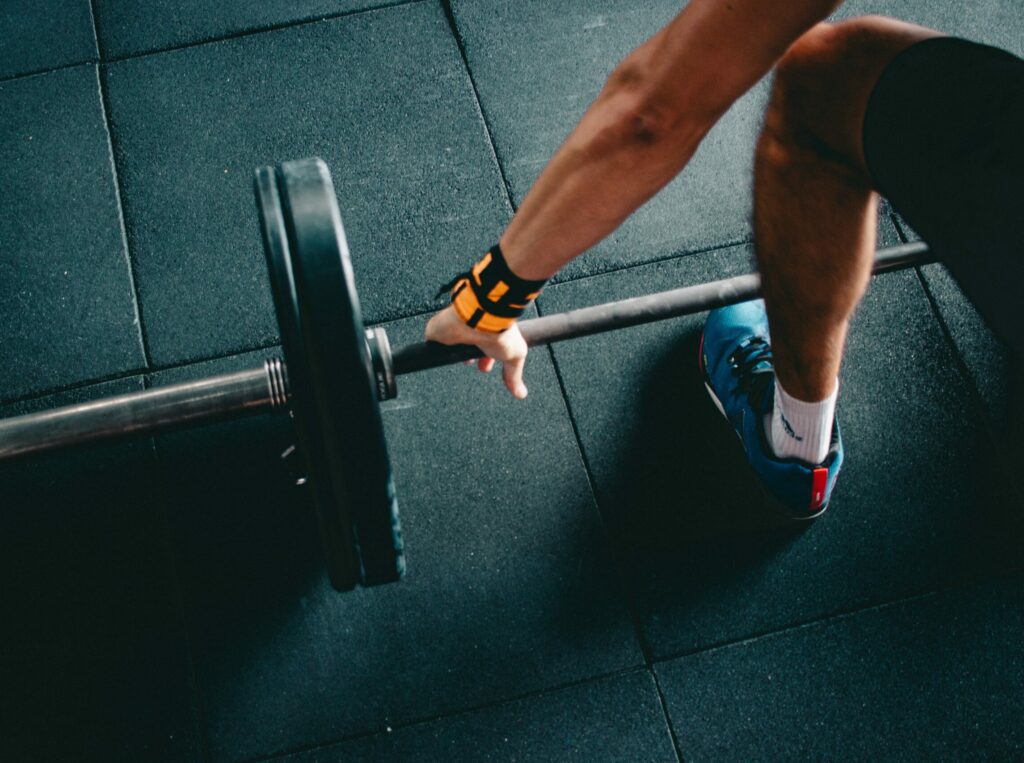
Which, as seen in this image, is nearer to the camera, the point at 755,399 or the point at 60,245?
the point at 755,399

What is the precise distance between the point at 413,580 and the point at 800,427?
62 cm

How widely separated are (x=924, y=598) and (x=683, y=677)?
41 centimetres

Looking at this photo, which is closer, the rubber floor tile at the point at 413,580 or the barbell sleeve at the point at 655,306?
the barbell sleeve at the point at 655,306

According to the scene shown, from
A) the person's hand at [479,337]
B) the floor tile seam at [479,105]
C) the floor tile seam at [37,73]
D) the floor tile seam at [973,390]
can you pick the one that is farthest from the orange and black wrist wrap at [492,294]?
the floor tile seam at [37,73]

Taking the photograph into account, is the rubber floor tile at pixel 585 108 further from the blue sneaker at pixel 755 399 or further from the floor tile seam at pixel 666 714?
the floor tile seam at pixel 666 714

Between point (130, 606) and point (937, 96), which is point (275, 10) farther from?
point (937, 96)

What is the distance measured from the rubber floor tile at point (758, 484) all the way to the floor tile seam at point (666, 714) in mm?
37

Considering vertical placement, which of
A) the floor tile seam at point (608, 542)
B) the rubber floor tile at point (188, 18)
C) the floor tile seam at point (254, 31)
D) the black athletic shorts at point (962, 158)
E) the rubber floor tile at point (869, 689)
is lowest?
the rubber floor tile at point (869, 689)

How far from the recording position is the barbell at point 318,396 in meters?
0.74

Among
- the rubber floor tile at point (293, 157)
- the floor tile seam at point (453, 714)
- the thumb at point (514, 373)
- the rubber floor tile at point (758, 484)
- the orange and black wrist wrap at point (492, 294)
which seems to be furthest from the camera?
the rubber floor tile at point (293, 157)

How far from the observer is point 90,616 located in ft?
4.04

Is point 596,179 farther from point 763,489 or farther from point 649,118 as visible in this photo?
point 763,489

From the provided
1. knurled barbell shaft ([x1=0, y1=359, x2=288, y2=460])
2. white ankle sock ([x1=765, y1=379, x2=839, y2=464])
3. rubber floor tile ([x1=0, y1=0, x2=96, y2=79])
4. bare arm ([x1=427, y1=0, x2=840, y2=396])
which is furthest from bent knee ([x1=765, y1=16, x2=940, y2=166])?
rubber floor tile ([x1=0, y1=0, x2=96, y2=79])

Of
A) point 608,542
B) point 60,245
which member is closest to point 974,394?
point 608,542
